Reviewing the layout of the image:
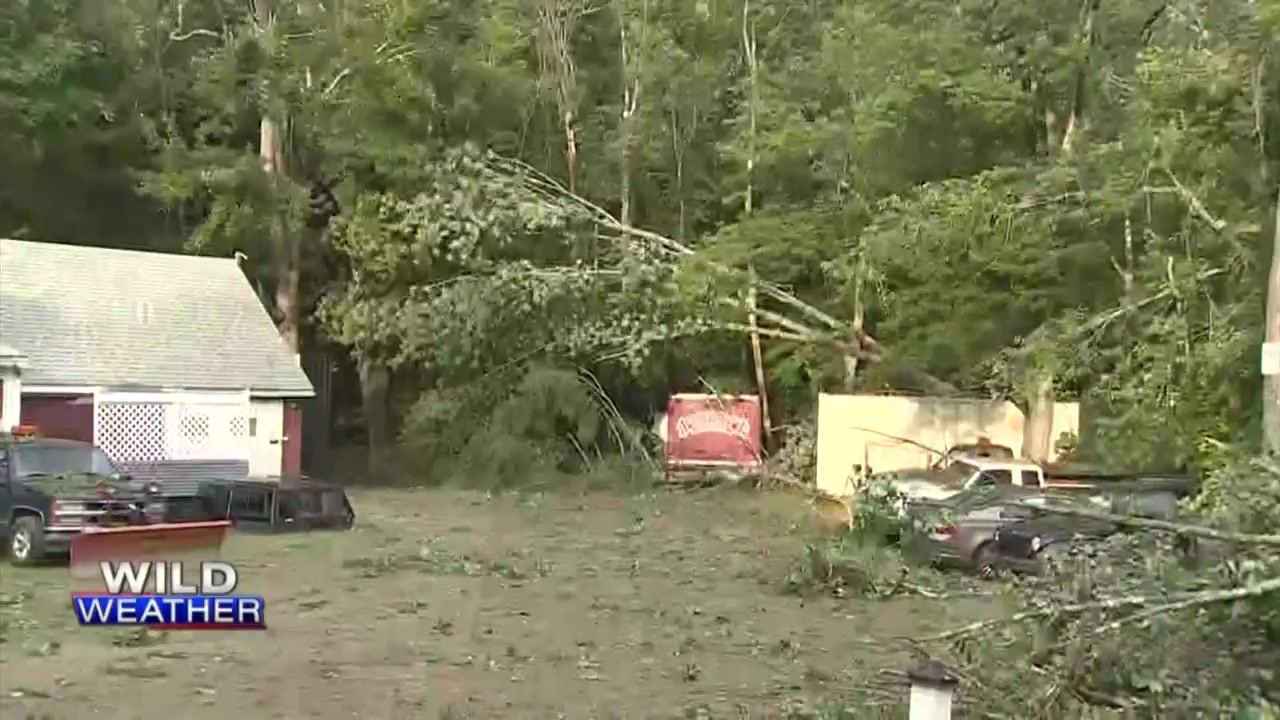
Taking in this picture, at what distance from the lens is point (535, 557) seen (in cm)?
1373

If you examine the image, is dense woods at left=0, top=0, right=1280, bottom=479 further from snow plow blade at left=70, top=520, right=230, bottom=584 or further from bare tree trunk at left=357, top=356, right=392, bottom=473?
snow plow blade at left=70, top=520, right=230, bottom=584

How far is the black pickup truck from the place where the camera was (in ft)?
19.0

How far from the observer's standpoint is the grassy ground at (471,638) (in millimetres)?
5863

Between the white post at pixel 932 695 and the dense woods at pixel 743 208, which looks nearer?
the white post at pixel 932 695

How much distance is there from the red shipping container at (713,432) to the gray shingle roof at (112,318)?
14.5 metres

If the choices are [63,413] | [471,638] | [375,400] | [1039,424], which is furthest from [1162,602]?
[375,400]

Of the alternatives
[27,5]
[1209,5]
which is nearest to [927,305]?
[1209,5]

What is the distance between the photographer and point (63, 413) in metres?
6.38

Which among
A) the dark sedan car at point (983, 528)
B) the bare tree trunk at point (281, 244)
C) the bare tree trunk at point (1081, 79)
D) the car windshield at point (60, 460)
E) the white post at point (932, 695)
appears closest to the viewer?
the white post at point (932, 695)

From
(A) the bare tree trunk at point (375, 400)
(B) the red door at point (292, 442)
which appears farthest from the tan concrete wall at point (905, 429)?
(B) the red door at point (292, 442)

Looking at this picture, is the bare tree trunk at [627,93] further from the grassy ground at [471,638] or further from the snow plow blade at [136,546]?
the snow plow blade at [136,546]

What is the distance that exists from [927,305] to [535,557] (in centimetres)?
903

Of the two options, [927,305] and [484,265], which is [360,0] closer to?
[484,265]

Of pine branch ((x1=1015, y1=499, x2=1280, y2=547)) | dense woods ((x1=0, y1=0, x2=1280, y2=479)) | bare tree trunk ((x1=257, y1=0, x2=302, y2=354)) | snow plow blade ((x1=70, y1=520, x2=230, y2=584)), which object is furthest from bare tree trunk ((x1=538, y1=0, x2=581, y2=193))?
snow plow blade ((x1=70, y1=520, x2=230, y2=584))
